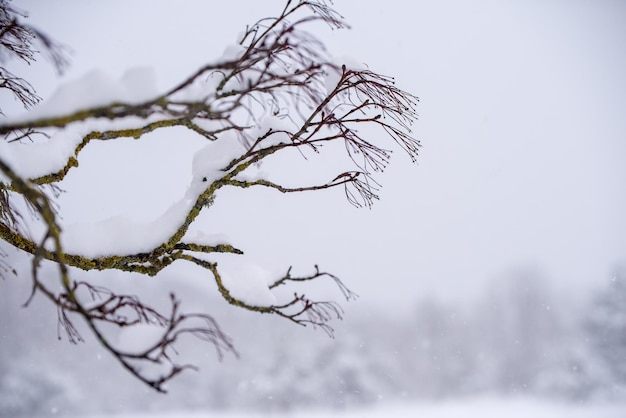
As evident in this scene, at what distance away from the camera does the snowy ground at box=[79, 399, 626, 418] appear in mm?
15852

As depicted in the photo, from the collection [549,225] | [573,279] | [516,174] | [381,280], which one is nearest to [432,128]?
[516,174]

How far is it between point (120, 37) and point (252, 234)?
9047 cm

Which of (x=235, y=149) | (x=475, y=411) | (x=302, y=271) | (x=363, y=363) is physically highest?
(x=302, y=271)

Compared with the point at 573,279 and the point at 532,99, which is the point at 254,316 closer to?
the point at 573,279

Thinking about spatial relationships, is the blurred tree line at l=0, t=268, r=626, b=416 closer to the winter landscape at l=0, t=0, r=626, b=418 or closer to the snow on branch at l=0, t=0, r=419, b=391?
the winter landscape at l=0, t=0, r=626, b=418

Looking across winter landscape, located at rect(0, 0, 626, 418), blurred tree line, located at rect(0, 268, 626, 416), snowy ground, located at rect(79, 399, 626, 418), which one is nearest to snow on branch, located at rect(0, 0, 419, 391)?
winter landscape, located at rect(0, 0, 626, 418)

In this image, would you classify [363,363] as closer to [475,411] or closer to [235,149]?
[475,411]

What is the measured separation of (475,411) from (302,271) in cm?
2053

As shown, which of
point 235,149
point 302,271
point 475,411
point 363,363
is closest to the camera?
point 235,149

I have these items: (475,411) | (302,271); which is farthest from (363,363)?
(302,271)

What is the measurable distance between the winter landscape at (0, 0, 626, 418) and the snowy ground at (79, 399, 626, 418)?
0.13 meters

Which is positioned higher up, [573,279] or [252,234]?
[252,234]

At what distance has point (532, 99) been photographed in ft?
362

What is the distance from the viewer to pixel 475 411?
17.5 metres
